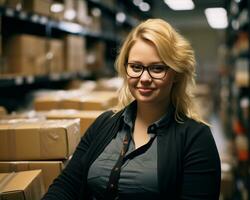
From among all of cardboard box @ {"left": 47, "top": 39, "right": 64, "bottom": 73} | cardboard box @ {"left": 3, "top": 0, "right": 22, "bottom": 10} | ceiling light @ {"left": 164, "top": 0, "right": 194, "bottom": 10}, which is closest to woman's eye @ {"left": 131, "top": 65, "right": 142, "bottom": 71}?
cardboard box @ {"left": 3, "top": 0, "right": 22, "bottom": 10}

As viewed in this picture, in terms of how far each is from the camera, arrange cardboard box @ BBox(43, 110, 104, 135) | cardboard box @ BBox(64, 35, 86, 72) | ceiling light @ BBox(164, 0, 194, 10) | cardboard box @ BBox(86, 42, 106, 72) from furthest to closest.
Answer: ceiling light @ BBox(164, 0, 194, 10)
cardboard box @ BBox(86, 42, 106, 72)
cardboard box @ BBox(64, 35, 86, 72)
cardboard box @ BBox(43, 110, 104, 135)

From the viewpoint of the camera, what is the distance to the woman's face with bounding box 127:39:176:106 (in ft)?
5.49

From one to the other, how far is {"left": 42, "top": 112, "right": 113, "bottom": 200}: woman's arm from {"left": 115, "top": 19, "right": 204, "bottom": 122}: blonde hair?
39 centimetres

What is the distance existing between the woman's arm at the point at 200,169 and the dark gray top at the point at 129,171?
0.40ft

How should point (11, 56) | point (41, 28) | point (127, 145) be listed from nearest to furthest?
1. point (127, 145)
2. point (11, 56)
3. point (41, 28)

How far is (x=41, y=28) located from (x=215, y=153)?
3368 mm

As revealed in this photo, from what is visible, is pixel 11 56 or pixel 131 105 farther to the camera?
pixel 11 56

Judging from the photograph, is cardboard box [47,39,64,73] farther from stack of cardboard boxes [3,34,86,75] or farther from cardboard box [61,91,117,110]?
cardboard box [61,91,117,110]

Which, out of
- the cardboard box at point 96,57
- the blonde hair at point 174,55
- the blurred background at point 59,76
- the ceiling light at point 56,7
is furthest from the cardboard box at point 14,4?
the cardboard box at point 96,57

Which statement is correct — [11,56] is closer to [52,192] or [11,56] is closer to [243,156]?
[52,192]

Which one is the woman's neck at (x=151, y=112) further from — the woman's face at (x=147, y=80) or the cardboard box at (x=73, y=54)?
the cardboard box at (x=73, y=54)

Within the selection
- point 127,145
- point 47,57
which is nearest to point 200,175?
point 127,145

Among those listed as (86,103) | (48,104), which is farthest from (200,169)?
(48,104)

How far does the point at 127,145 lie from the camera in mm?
1705
